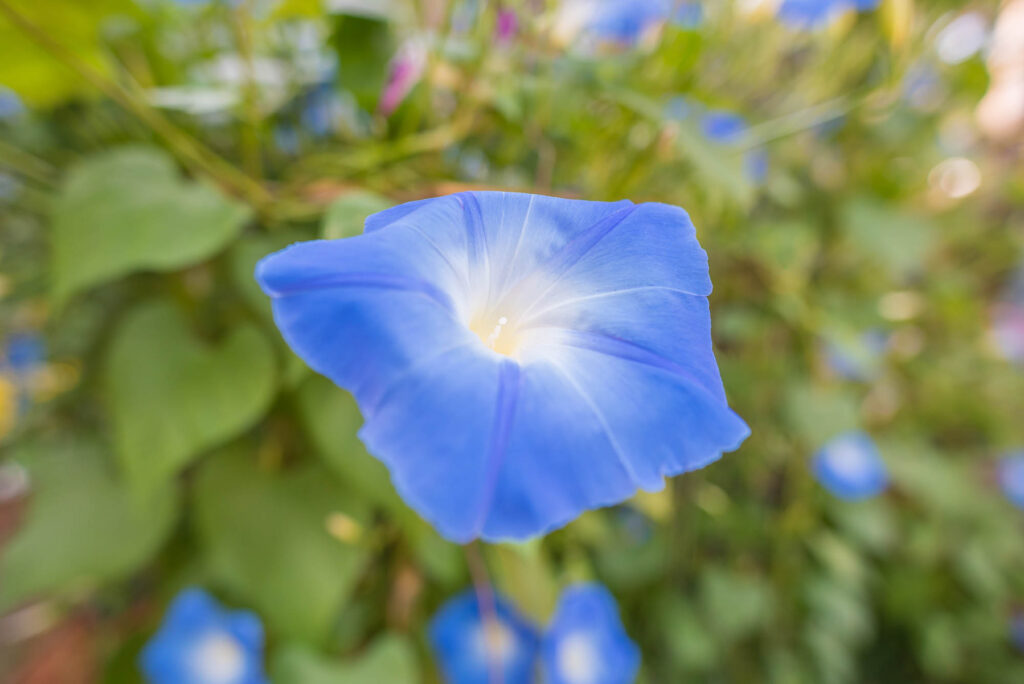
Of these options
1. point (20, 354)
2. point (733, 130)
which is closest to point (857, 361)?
point (733, 130)

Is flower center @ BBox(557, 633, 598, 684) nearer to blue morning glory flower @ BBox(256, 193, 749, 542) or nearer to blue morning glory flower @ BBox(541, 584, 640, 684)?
blue morning glory flower @ BBox(541, 584, 640, 684)

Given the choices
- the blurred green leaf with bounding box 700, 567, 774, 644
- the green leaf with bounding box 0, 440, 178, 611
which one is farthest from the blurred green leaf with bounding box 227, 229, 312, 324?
the blurred green leaf with bounding box 700, 567, 774, 644

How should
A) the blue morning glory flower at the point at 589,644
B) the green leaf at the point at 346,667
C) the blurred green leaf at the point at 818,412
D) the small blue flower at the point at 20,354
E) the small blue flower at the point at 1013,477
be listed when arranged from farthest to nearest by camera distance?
the small blue flower at the point at 1013,477
the small blue flower at the point at 20,354
the blurred green leaf at the point at 818,412
the blue morning glory flower at the point at 589,644
the green leaf at the point at 346,667

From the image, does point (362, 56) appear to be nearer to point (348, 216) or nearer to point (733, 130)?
point (348, 216)

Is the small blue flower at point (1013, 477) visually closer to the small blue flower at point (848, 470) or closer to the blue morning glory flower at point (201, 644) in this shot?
the small blue flower at point (848, 470)

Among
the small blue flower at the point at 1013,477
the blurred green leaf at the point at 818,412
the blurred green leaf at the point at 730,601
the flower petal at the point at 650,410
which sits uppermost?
the flower petal at the point at 650,410

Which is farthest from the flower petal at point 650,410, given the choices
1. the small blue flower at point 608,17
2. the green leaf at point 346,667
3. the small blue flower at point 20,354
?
the small blue flower at point 20,354
